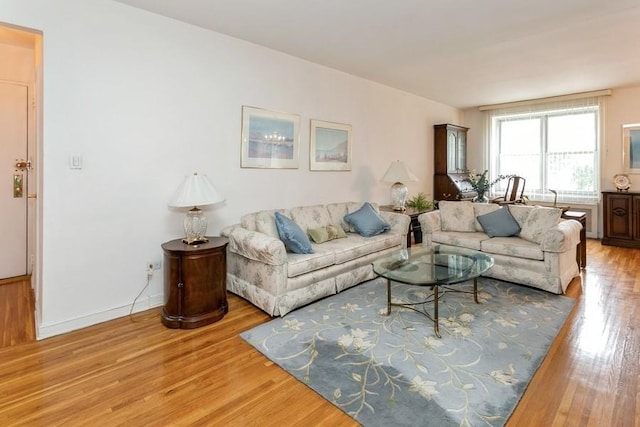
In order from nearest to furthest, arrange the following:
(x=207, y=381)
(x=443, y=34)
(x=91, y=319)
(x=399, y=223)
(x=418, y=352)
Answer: (x=207, y=381) < (x=418, y=352) < (x=91, y=319) < (x=443, y=34) < (x=399, y=223)

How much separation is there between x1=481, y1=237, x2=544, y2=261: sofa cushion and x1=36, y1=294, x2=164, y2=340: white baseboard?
350 centimetres

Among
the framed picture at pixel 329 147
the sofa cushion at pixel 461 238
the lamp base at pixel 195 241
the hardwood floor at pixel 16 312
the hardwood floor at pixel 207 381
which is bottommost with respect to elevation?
the hardwood floor at pixel 207 381

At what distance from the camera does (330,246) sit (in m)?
3.54

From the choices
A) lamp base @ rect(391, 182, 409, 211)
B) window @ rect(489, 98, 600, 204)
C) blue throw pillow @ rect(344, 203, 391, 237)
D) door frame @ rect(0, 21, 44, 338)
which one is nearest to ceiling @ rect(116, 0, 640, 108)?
door frame @ rect(0, 21, 44, 338)

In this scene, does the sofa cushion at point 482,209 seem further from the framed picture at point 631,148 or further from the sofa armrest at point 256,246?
the framed picture at point 631,148

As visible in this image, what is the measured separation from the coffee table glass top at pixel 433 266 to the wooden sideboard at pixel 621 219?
12.9 ft

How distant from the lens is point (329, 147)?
4.64 metres

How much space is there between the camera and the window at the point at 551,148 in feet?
20.4

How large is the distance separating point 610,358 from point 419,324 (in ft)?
4.02

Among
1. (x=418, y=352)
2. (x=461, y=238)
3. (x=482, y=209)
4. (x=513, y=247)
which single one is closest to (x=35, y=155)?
(x=418, y=352)

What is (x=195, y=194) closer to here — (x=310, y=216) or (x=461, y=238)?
(x=310, y=216)

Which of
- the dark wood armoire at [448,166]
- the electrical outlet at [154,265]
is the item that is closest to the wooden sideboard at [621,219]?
the dark wood armoire at [448,166]

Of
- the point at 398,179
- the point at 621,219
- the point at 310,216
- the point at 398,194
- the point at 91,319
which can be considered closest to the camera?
the point at 91,319

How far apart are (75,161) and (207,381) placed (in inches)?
78.4
